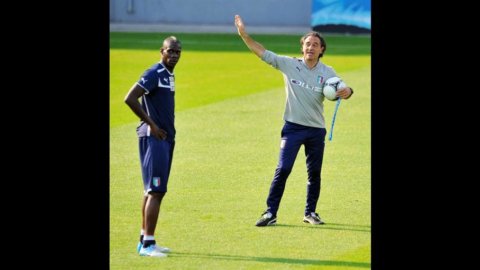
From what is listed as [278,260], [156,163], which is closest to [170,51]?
[156,163]

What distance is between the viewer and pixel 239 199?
44.9 ft

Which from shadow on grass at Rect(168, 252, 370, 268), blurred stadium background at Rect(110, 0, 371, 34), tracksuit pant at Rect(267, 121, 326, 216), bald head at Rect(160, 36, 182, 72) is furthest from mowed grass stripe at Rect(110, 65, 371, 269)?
blurred stadium background at Rect(110, 0, 371, 34)

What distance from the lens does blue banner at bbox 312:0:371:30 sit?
3719 centimetres

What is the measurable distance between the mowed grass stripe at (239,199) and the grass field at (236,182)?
0.01m

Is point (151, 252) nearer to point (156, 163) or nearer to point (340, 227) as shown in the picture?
point (156, 163)

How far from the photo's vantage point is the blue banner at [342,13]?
3719cm

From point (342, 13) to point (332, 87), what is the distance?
84.6 ft

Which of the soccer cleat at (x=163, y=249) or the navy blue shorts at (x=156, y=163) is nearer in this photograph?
the navy blue shorts at (x=156, y=163)

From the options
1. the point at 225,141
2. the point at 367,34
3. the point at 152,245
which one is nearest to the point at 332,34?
the point at 367,34

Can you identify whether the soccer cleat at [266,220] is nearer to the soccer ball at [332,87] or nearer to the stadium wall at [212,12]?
the soccer ball at [332,87]

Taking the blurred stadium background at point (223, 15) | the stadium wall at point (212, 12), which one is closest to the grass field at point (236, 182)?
the blurred stadium background at point (223, 15)

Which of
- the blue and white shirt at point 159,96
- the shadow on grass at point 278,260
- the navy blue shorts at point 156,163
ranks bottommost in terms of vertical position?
the shadow on grass at point 278,260
